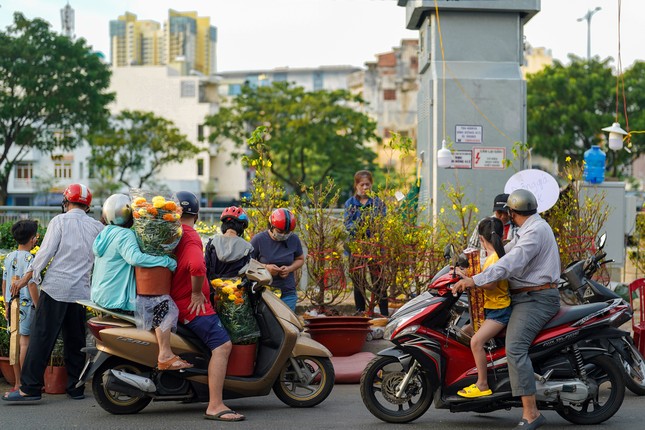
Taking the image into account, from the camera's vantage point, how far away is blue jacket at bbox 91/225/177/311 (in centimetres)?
807

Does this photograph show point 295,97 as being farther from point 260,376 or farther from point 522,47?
point 260,376

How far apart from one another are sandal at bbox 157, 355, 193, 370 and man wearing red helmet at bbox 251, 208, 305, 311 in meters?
1.94

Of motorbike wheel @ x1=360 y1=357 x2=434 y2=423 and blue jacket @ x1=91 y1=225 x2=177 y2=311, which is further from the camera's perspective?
blue jacket @ x1=91 y1=225 x2=177 y2=311

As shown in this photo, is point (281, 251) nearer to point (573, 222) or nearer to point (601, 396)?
point (601, 396)

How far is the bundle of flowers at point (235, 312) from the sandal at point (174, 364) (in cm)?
47

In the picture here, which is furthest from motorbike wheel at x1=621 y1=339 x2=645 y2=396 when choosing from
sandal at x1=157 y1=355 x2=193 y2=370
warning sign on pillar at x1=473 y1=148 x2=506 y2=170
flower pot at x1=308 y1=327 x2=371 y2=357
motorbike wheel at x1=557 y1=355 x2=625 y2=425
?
warning sign on pillar at x1=473 y1=148 x2=506 y2=170

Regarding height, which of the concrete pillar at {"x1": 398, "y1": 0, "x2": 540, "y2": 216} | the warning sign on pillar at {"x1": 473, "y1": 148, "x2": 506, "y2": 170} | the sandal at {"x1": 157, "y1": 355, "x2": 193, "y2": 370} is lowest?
the sandal at {"x1": 157, "y1": 355, "x2": 193, "y2": 370}

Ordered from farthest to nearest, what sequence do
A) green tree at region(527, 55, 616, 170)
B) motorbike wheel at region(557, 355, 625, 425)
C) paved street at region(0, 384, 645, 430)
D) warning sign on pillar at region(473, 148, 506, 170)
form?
1. green tree at region(527, 55, 616, 170)
2. warning sign on pillar at region(473, 148, 506, 170)
3. paved street at region(0, 384, 645, 430)
4. motorbike wheel at region(557, 355, 625, 425)

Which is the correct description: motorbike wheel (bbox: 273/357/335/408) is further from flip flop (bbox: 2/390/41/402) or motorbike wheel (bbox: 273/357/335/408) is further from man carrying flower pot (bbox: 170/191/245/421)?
flip flop (bbox: 2/390/41/402)

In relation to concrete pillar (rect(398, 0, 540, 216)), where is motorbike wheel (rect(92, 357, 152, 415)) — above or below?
below

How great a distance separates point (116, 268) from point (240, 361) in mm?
1183

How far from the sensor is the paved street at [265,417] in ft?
26.0

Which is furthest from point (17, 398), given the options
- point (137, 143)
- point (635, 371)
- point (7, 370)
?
point (137, 143)

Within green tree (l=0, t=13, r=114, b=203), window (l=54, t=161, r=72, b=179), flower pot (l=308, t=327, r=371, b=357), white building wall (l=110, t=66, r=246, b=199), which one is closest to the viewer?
flower pot (l=308, t=327, r=371, b=357)
